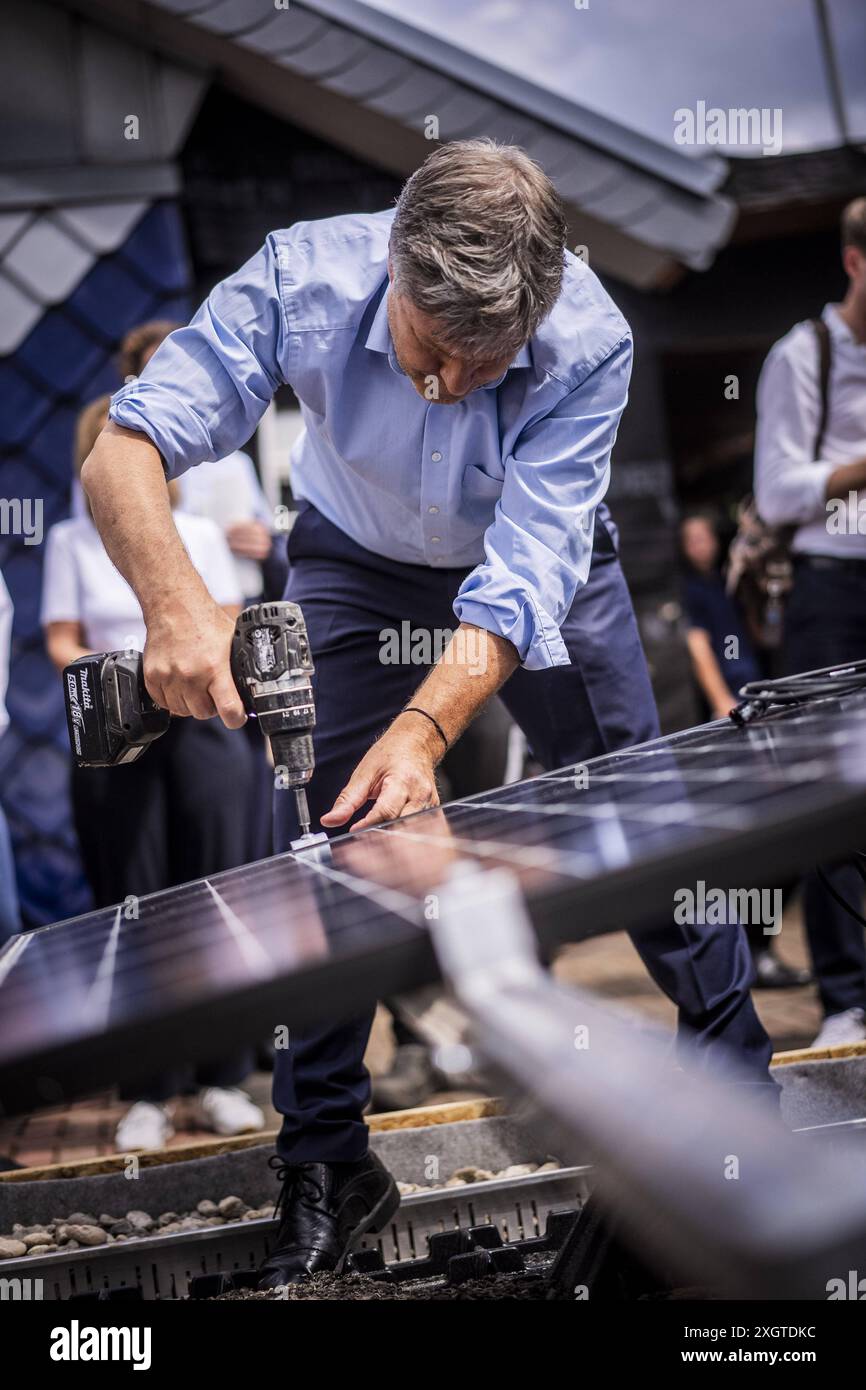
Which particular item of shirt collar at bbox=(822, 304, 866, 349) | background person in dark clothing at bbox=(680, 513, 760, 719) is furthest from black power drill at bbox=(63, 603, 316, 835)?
background person in dark clothing at bbox=(680, 513, 760, 719)

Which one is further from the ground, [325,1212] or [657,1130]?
[657,1130]

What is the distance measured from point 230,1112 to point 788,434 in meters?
2.47

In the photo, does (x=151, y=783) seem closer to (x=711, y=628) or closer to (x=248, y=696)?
(x=248, y=696)

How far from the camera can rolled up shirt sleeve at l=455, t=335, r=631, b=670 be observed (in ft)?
6.63

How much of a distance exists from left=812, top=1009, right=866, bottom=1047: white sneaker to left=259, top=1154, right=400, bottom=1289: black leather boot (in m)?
1.58

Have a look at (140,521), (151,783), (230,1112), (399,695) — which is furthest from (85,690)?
(230,1112)

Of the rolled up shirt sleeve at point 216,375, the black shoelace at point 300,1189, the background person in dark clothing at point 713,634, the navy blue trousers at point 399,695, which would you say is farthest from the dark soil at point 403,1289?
the background person in dark clothing at point 713,634

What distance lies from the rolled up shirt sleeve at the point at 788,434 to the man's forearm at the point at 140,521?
215cm

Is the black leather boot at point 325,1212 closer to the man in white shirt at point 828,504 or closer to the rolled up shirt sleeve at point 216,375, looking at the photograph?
the rolled up shirt sleeve at point 216,375

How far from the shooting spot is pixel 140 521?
1927mm

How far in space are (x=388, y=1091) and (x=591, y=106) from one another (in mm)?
4474

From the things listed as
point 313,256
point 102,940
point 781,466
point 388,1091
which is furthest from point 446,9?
point 102,940

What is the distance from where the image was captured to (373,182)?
6.04 metres

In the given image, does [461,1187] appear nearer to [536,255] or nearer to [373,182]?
[536,255]
